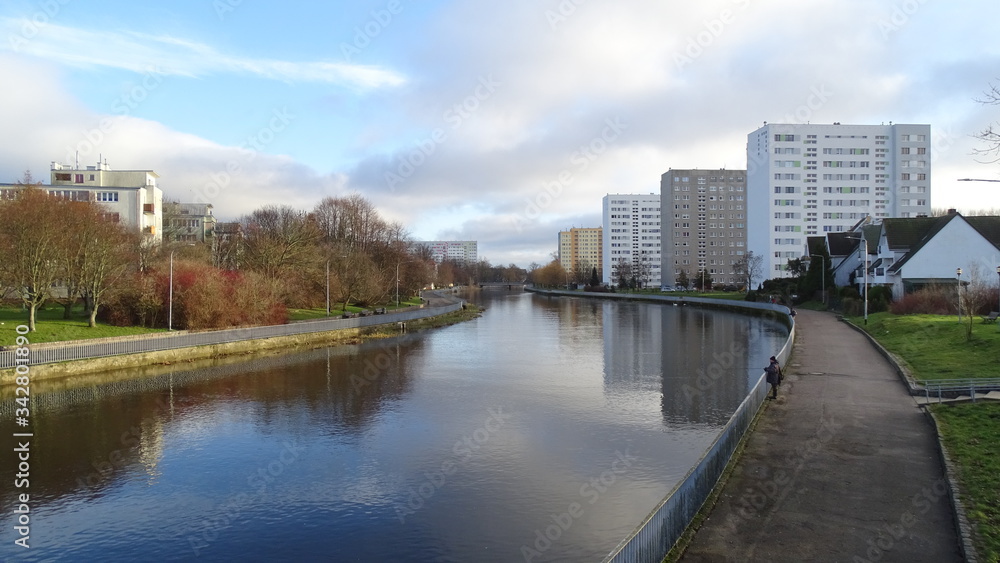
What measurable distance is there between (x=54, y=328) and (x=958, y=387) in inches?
1466

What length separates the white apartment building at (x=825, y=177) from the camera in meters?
88.8

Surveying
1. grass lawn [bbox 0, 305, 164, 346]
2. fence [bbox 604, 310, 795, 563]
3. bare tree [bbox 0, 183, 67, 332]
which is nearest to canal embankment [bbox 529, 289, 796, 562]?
fence [bbox 604, 310, 795, 563]

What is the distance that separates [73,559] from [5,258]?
83.2 feet

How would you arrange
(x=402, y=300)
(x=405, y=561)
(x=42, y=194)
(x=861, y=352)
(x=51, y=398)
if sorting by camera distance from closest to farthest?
(x=405, y=561) < (x=51, y=398) < (x=861, y=352) < (x=42, y=194) < (x=402, y=300)

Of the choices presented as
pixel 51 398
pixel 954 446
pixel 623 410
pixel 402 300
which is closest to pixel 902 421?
pixel 954 446

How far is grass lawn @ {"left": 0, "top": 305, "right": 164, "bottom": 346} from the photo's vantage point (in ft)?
90.1

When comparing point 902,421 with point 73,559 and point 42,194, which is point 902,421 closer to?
point 73,559

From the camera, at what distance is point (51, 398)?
21.8m

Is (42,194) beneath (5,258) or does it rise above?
above

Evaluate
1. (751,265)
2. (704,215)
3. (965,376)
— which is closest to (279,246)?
(965,376)
